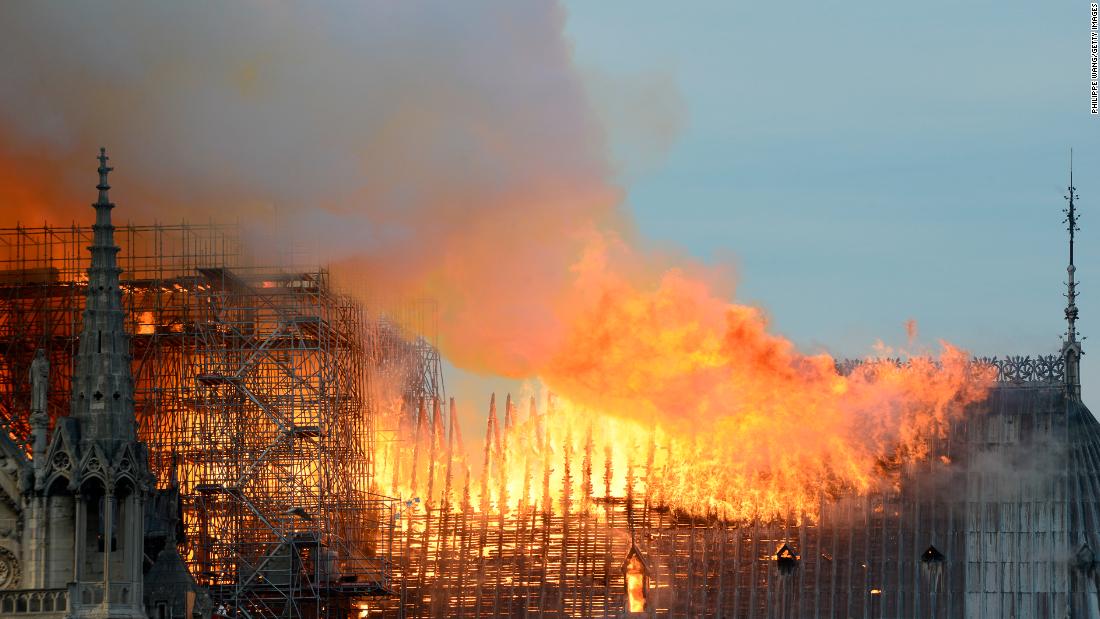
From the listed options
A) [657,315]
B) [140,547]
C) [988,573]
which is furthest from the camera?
[657,315]

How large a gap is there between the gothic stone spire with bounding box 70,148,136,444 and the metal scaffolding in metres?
25.8

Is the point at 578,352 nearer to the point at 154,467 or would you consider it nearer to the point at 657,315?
the point at 657,315

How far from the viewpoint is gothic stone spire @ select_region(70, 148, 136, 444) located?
93.7 m

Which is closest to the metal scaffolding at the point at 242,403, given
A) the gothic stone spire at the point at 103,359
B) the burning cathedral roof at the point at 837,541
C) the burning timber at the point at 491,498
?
the burning timber at the point at 491,498

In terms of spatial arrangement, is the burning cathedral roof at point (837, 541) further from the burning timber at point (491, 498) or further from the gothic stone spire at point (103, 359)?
the gothic stone spire at point (103, 359)

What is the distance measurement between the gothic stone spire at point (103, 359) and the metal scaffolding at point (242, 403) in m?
25.8

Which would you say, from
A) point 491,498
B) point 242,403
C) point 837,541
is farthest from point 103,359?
point 837,541

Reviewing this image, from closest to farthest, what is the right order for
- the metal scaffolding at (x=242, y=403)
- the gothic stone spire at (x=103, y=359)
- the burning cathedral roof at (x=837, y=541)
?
1. the gothic stone spire at (x=103, y=359)
2. the burning cathedral roof at (x=837, y=541)
3. the metal scaffolding at (x=242, y=403)

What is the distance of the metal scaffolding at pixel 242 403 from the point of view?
4838 inches

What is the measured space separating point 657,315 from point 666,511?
10691 mm

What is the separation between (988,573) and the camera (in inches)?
4705

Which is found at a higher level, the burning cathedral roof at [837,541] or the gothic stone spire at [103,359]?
the gothic stone spire at [103,359]

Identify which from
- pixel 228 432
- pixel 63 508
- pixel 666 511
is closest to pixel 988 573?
pixel 666 511

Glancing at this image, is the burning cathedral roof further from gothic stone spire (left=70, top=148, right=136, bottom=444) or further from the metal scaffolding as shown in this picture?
gothic stone spire (left=70, top=148, right=136, bottom=444)
